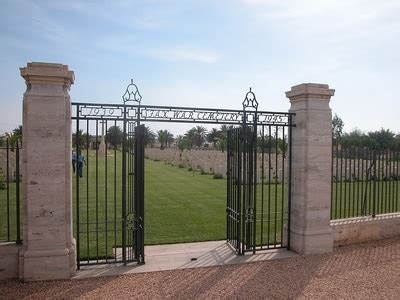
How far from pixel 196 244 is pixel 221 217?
2569mm

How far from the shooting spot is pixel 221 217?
9578 millimetres

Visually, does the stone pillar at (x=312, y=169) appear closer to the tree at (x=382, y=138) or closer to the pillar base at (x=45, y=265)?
the pillar base at (x=45, y=265)

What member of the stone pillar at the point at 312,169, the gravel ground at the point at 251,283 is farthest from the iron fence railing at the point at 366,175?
the gravel ground at the point at 251,283

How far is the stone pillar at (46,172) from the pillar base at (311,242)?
4.07 meters

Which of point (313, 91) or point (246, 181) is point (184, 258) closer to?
point (246, 181)

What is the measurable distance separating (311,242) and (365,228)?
1.64m

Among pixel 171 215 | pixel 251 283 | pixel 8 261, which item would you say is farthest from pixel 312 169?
pixel 8 261

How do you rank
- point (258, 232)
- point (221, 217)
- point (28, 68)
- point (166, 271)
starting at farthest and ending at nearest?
point (221, 217) < point (258, 232) < point (166, 271) < point (28, 68)

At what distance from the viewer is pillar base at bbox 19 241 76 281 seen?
16.9 ft

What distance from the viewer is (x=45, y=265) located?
5.20m

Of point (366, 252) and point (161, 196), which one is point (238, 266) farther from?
point (161, 196)

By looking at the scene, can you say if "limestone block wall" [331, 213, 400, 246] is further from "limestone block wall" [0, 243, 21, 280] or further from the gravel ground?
"limestone block wall" [0, 243, 21, 280]

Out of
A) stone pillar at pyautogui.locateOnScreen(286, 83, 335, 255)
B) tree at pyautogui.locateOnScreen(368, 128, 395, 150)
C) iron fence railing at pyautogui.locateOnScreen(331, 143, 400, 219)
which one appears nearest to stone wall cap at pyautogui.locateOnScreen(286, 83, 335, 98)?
stone pillar at pyautogui.locateOnScreen(286, 83, 335, 255)

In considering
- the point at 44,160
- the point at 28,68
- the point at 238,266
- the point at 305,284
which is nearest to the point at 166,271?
the point at 238,266
